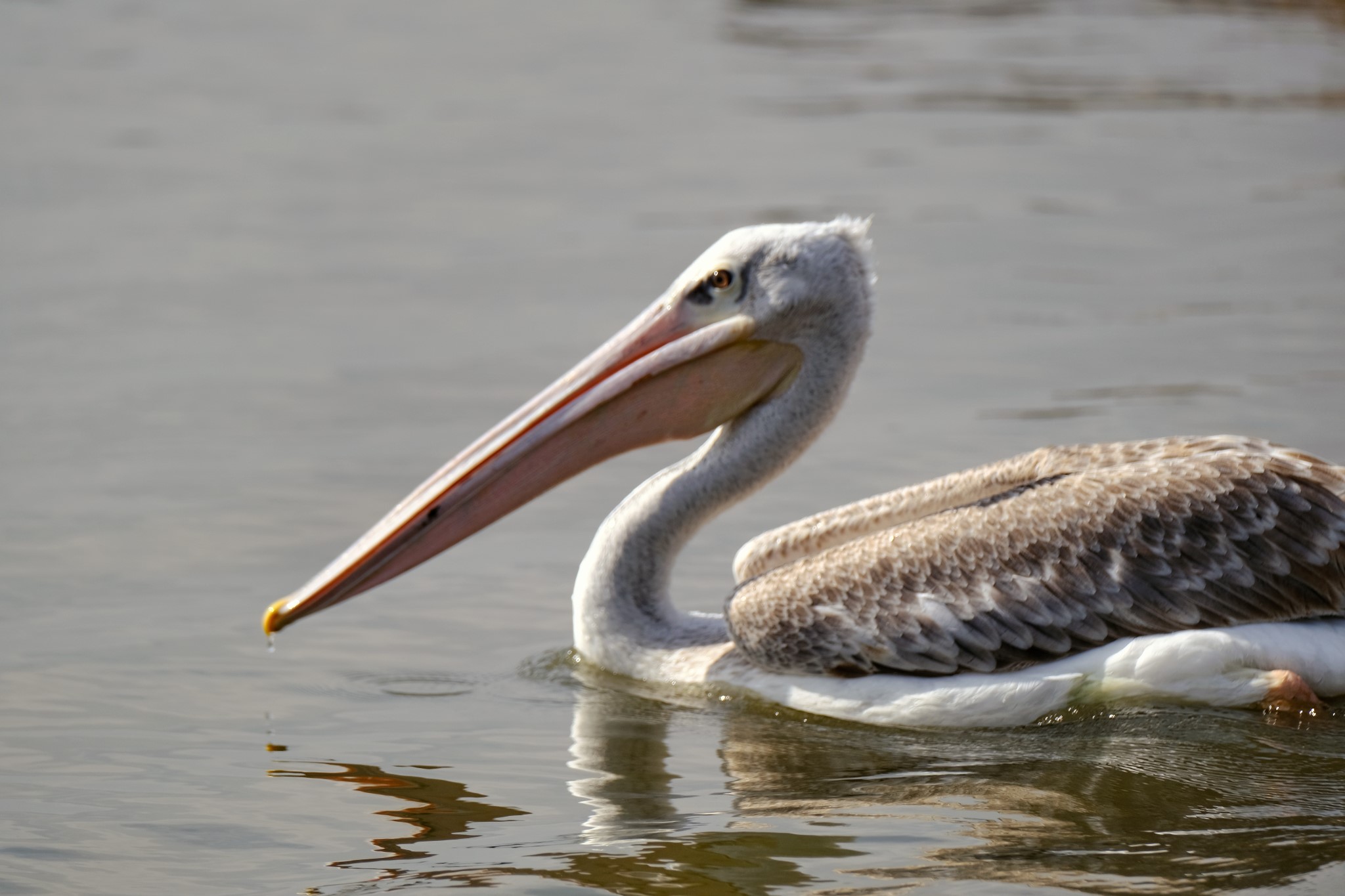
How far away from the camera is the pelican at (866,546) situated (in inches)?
204

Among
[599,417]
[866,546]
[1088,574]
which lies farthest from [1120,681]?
[599,417]

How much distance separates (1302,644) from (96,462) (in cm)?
486

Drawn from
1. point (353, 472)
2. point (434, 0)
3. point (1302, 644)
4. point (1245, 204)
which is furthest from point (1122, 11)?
point (1302, 644)

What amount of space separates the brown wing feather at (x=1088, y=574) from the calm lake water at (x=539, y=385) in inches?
9.9

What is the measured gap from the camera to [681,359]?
5789 millimetres

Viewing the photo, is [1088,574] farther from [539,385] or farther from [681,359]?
[539,385]

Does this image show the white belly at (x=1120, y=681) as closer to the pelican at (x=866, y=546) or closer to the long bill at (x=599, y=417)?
the pelican at (x=866, y=546)

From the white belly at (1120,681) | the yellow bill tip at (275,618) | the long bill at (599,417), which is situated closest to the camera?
the white belly at (1120,681)

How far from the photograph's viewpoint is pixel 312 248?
36.8ft

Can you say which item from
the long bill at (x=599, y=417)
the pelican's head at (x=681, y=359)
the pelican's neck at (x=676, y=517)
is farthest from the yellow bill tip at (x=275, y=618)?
the pelican's neck at (x=676, y=517)

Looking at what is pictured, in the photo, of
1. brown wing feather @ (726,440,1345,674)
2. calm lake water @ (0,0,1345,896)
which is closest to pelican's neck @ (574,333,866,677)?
calm lake water @ (0,0,1345,896)

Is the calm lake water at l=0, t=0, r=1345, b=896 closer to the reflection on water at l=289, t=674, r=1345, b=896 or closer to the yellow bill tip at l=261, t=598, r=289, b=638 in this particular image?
the reflection on water at l=289, t=674, r=1345, b=896

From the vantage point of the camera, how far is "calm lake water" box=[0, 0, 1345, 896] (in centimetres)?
461

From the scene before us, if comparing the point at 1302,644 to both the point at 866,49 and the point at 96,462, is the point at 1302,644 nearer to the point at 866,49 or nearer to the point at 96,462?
the point at 96,462
